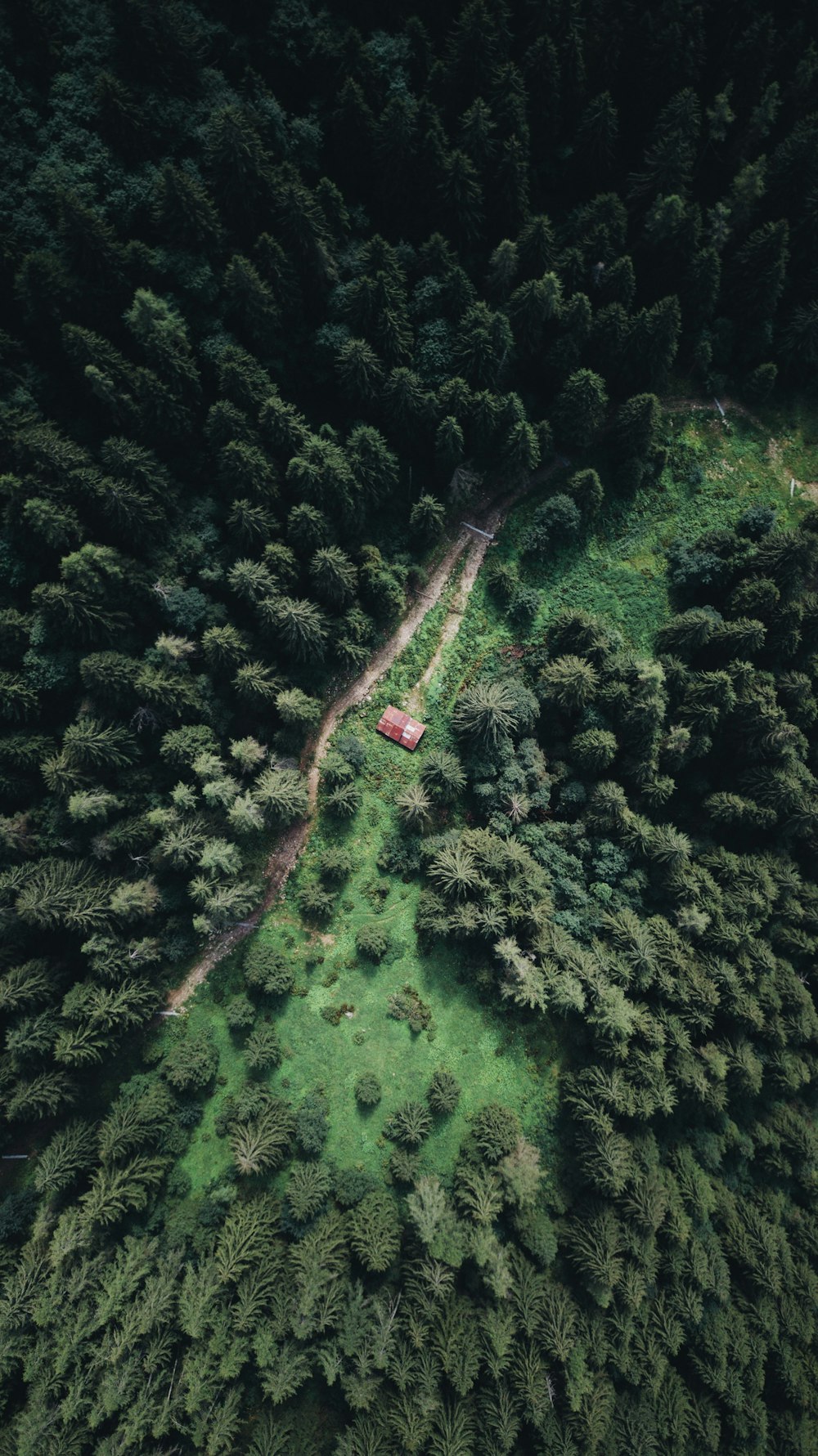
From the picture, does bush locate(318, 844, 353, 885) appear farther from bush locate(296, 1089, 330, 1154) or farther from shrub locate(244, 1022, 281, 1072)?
bush locate(296, 1089, 330, 1154)

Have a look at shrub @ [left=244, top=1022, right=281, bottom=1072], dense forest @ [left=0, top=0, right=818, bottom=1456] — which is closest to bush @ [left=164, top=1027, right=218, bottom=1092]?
dense forest @ [left=0, top=0, right=818, bottom=1456]

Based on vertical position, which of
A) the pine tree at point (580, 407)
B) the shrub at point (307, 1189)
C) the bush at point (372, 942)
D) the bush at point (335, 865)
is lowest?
the shrub at point (307, 1189)

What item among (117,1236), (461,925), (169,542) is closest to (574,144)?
(169,542)

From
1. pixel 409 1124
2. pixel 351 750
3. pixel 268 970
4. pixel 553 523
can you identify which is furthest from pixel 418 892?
pixel 553 523

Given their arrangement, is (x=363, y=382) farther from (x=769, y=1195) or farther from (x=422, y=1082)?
(x=769, y=1195)

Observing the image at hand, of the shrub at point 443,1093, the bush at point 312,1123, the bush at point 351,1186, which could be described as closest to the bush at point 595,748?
the shrub at point 443,1093

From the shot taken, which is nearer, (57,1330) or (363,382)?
(57,1330)

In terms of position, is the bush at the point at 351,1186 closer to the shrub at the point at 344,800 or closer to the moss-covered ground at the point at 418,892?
the moss-covered ground at the point at 418,892
